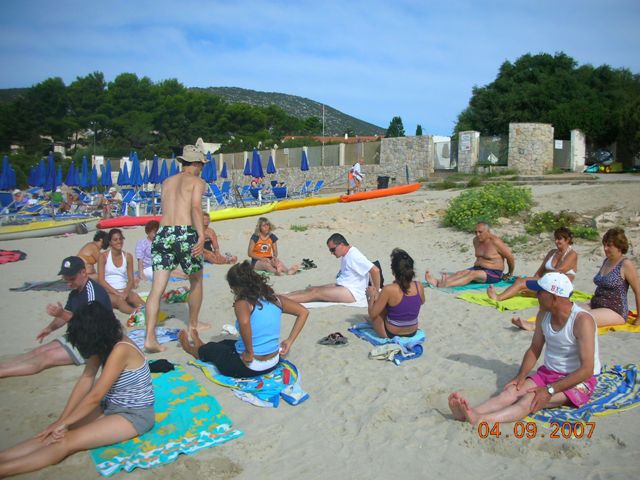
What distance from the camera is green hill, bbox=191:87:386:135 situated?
5039 inches

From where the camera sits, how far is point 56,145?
55062mm

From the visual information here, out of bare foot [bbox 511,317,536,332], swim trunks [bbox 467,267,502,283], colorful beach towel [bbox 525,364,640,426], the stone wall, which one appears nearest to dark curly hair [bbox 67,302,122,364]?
colorful beach towel [bbox 525,364,640,426]

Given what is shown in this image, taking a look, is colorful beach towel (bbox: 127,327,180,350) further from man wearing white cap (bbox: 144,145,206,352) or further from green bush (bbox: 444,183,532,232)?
green bush (bbox: 444,183,532,232)

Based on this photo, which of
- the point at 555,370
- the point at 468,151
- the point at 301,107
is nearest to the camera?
the point at 555,370

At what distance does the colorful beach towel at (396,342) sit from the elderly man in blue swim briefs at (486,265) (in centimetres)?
196

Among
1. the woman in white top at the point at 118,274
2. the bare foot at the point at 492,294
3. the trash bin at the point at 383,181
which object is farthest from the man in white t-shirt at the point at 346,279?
the trash bin at the point at 383,181

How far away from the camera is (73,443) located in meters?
3.08

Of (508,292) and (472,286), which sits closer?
(508,292)

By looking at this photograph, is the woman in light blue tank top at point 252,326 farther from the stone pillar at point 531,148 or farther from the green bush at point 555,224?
the stone pillar at point 531,148

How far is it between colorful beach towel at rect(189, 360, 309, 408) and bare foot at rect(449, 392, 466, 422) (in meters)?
1.08

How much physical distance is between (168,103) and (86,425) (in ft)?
193

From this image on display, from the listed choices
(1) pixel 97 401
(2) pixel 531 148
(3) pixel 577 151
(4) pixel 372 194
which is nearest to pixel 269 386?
(1) pixel 97 401

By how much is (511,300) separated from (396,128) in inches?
2207

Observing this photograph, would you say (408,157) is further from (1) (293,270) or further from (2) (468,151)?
(1) (293,270)
